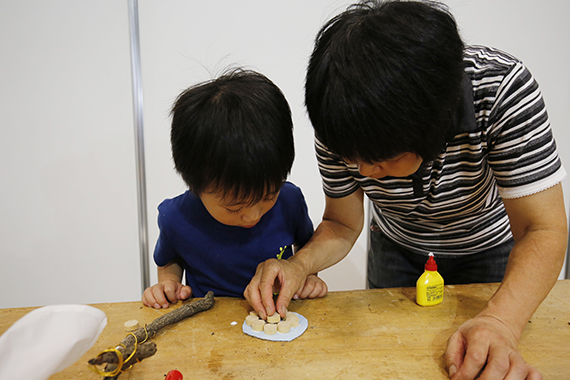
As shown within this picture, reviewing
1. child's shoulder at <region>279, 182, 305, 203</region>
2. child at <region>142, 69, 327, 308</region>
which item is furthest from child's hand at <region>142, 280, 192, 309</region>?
child's shoulder at <region>279, 182, 305, 203</region>

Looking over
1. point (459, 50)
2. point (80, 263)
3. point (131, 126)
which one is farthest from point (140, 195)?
point (459, 50)

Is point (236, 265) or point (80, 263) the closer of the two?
point (236, 265)

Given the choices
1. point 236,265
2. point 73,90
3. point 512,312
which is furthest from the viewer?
point 73,90

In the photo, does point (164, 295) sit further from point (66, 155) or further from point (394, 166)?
point (66, 155)

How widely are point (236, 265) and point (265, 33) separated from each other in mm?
1348

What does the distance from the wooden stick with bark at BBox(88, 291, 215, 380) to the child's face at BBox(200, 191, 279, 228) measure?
8.3 inches

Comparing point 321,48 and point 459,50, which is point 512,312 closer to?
point 459,50

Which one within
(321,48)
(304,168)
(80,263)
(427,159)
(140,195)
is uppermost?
(321,48)

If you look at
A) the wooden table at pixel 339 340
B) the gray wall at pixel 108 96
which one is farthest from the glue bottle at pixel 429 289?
the gray wall at pixel 108 96

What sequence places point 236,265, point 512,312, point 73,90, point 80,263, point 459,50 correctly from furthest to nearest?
point 80,263 < point 73,90 < point 236,265 < point 512,312 < point 459,50

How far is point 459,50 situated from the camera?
0.68m

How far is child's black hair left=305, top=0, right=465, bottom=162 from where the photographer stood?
628 millimetres

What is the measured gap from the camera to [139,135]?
6.80 feet

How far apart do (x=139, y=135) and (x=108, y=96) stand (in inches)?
9.8
